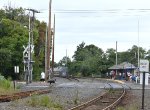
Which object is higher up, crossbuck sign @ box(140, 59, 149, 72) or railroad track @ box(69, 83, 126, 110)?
crossbuck sign @ box(140, 59, 149, 72)

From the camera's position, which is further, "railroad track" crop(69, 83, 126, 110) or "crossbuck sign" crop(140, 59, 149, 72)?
"crossbuck sign" crop(140, 59, 149, 72)

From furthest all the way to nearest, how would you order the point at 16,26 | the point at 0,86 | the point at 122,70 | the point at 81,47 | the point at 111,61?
the point at 81,47, the point at 111,61, the point at 122,70, the point at 16,26, the point at 0,86

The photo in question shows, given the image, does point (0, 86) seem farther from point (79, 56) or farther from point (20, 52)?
point (79, 56)

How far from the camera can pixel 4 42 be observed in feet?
269

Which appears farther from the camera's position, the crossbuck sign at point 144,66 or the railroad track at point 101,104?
the crossbuck sign at point 144,66

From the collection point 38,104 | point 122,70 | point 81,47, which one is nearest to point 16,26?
point 122,70

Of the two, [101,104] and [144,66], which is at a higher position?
[144,66]

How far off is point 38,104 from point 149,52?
139 metres

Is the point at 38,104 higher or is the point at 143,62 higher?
the point at 143,62

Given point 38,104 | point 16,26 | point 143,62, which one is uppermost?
point 16,26

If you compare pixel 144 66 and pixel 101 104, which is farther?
pixel 101 104

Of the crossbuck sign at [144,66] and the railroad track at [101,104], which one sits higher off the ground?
the crossbuck sign at [144,66]

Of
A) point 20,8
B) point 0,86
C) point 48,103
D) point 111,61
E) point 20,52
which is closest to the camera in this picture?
point 48,103

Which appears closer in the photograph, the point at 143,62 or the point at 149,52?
the point at 143,62
